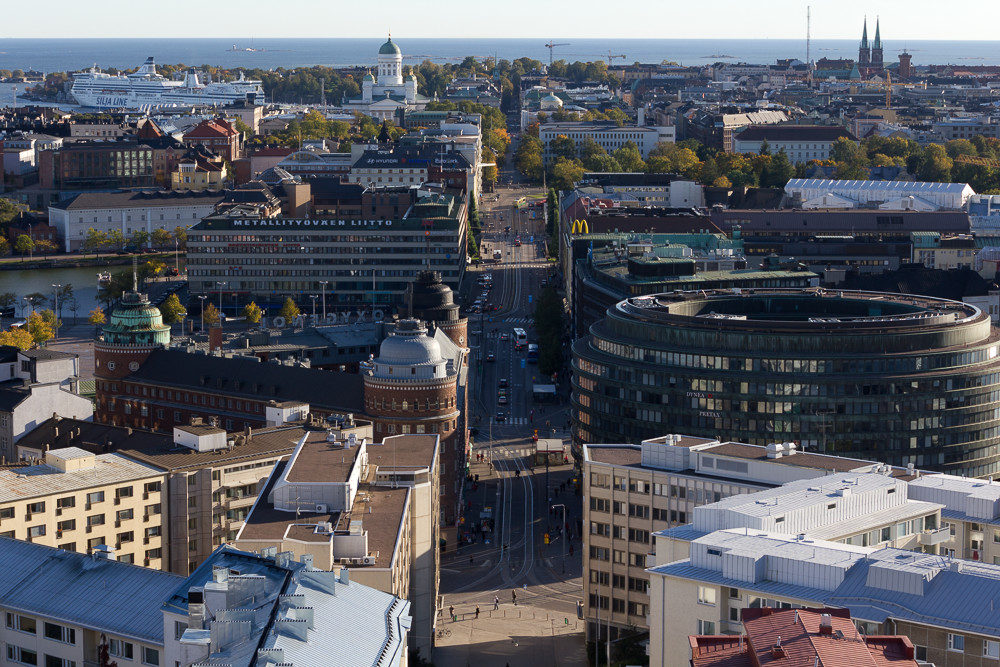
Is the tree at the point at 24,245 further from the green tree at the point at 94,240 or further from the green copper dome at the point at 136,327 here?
the green copper dome at the point at 136,327

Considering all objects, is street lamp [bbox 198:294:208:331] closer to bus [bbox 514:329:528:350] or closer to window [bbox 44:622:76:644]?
bus [bbox 514:329:528:350]

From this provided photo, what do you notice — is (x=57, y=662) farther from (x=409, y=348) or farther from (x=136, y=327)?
(x=136, y=327)

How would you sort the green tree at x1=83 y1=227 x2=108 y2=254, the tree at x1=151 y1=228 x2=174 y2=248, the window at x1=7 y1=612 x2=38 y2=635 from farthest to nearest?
the tree at x1=151 y1=228 x2=174 y2=248
the green tree at x1=83 y1=227 x2=108 y2=254
the window at x1=7 y1=612 x2=38 y2=635

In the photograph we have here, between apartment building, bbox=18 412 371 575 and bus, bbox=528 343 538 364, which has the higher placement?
apartment building, bbox=18 412 371 575

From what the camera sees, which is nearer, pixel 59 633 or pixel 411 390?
pixel 59 633

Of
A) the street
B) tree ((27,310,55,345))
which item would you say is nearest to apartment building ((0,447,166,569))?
the street

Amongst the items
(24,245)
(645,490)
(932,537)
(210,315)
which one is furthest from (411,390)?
(24,245)

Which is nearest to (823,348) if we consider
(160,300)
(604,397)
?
(604,397)

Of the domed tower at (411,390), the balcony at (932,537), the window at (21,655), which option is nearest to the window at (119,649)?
the window at (21,655)
